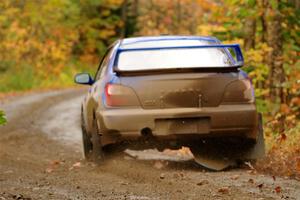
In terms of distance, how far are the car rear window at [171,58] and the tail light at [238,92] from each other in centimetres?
33

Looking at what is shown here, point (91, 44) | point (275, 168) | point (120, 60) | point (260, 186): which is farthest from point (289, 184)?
point (91, 44)

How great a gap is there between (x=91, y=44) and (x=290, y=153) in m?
45.4

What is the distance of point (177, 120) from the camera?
28.3 ft

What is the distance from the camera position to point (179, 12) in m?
85.5

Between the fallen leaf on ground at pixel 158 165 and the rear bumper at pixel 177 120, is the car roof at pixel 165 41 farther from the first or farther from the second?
the fallen leaf on ground at pixel 158 165

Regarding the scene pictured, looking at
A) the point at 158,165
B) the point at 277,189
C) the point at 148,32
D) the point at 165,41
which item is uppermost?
the point at 165,41

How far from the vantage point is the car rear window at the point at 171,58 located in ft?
29.7

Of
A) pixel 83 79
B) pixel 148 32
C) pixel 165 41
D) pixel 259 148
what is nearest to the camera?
pixel 259 148

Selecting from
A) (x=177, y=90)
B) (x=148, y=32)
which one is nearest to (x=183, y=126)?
(x=177, y=90)

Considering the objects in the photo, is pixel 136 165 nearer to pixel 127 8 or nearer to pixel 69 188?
pixel 69 188

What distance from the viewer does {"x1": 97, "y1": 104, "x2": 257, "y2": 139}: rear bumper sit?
8570 mm

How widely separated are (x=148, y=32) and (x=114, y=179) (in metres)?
71.9

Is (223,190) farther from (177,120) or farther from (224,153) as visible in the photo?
(224,153)

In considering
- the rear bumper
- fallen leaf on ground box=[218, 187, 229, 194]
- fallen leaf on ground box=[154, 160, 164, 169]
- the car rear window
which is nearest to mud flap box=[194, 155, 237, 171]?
fallen leaf on ground box=[154, 160, 164, 169]
